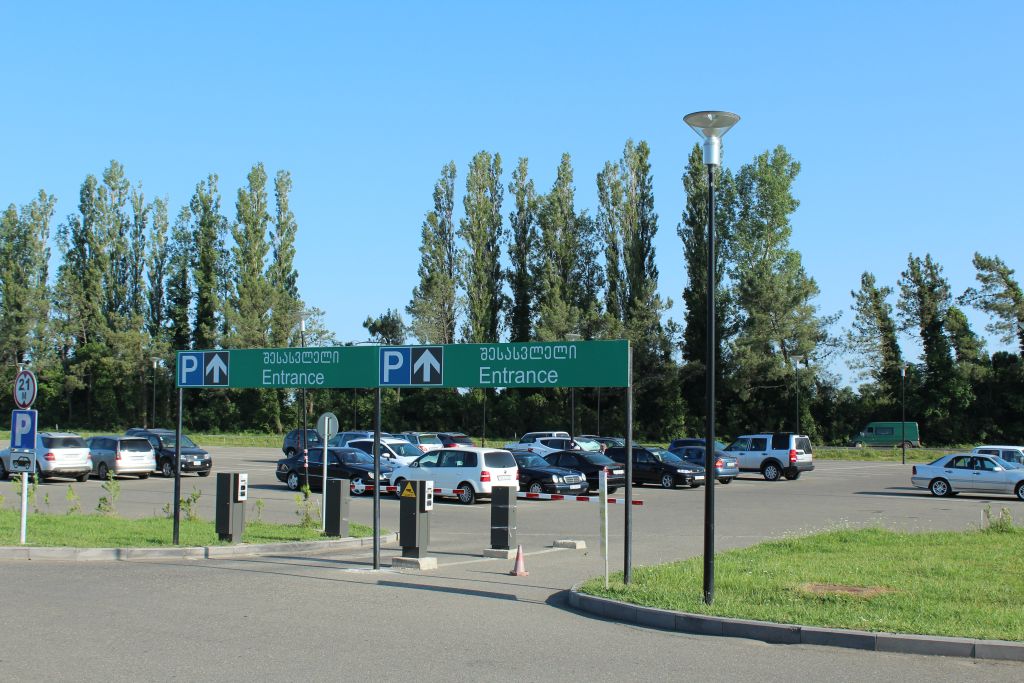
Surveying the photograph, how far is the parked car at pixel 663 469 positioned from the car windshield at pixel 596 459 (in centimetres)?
115

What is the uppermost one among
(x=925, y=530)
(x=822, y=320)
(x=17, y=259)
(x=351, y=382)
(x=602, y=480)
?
(x=17, y=259)

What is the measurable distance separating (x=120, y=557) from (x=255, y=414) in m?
63.5

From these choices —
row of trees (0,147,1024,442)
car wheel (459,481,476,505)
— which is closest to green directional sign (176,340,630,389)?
car wheel (459,481,476,505)

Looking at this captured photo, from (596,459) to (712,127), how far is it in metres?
22.4

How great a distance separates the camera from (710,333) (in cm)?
1058

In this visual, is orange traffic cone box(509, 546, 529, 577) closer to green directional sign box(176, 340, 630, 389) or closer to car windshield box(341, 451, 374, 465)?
green directional sign box(176, 340, 630, 389)

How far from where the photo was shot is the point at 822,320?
211 feet

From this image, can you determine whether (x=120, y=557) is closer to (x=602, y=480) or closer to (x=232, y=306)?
(x=602, y=480)

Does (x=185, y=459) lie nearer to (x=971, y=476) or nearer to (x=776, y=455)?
(x=776, y=455)

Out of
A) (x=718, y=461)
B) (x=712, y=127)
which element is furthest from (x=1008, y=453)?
(x=712, y=127)

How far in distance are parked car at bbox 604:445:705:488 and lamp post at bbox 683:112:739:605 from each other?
22.8 meters

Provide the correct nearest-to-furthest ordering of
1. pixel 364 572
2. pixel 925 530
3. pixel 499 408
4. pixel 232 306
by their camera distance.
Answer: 1. pixel 364 572
2. pixel 925 530
3. pixel 499 408
4. pixel 232 306

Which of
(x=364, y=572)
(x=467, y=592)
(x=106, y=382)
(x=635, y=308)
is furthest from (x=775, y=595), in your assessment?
(x=106, y=382)

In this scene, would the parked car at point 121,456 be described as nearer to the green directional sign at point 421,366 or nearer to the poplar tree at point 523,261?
the green directional sign at point 421,366
